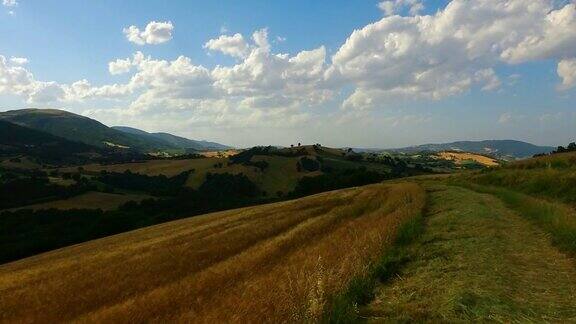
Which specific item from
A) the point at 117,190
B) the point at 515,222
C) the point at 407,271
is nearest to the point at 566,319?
the point at 407,271

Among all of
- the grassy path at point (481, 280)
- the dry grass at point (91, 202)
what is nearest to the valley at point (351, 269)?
the grassy path at point (481, 280)

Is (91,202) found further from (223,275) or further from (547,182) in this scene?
(223,275)

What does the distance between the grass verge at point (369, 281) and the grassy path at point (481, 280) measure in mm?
289

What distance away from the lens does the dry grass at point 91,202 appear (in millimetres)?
152750

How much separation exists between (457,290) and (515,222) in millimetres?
12461

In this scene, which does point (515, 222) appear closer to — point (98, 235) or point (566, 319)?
point (566, 319)

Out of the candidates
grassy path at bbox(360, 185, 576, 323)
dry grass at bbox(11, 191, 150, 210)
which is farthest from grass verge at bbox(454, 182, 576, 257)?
dry grass at bbox(11, 191, 150, 210)

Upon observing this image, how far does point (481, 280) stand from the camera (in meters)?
12.1

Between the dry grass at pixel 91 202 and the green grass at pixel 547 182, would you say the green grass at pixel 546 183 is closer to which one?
the green grass at pixel 547 182

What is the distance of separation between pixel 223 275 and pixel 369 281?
287 inches

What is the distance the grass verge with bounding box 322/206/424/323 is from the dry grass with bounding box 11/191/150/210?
14581 centimetres

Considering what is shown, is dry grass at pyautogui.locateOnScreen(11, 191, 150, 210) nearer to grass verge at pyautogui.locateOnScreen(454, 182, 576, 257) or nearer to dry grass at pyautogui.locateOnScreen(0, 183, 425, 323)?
dry grass at pyautogui.locateOnScreen(0, 183, 425, 323)

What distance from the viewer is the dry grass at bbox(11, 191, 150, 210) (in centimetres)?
15275

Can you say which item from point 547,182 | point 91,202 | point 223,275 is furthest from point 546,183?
point 91,202
